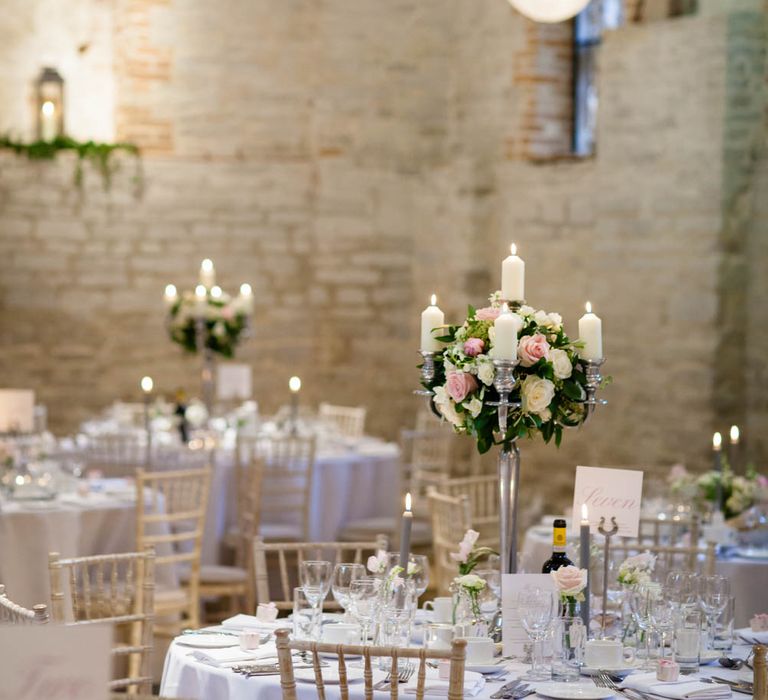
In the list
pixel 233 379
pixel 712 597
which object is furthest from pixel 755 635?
pixel 233 379

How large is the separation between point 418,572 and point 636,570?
61cm

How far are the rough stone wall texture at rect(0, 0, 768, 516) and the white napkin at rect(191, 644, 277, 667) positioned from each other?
5.83m

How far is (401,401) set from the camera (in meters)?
10.6

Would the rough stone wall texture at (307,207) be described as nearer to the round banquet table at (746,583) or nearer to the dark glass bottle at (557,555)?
the round banquet table at (746,583)

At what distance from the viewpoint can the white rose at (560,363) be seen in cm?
356

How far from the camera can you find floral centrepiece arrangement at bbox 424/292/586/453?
354 cm

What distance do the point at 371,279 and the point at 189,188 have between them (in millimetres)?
1596

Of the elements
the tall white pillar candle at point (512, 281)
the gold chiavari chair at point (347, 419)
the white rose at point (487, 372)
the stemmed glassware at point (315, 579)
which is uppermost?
the tall white pillar candle at point (512, 281)

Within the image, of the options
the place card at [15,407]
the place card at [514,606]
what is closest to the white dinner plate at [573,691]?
the place card at [514,606]

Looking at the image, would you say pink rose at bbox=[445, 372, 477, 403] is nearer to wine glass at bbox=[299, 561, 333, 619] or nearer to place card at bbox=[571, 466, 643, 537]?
place card at bbox=[571, 466, 643, 537]

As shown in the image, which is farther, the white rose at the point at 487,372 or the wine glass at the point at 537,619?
the white rose at the point at 487,372

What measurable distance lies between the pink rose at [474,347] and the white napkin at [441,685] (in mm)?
836

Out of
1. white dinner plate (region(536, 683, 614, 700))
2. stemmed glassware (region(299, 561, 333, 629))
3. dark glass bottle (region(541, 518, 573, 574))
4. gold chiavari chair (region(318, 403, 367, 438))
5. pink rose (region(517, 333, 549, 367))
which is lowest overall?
white dinner plate (region(536, 683, 614, 700))

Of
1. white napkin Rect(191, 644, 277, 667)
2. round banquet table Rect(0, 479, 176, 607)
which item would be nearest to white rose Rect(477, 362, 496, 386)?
white napkin Rect(191, 644, 277, 667)
